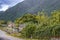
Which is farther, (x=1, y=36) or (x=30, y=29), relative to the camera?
(x=30, y=29)

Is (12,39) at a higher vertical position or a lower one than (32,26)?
lower

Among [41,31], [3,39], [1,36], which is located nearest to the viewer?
[3,39]

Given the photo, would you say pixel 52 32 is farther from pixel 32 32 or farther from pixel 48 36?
pixel 32 32

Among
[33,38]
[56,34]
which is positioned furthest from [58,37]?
[33,38]

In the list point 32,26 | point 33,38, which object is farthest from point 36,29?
point 33,38

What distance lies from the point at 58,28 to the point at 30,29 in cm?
97

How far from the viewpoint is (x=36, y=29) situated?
6574 millimetres

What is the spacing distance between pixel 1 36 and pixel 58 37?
159 cm

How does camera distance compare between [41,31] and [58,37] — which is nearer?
[58,37]

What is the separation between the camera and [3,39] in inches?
208

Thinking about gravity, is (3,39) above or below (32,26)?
below

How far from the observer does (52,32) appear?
5.93m

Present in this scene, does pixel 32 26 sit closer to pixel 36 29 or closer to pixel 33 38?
pixel 36 29

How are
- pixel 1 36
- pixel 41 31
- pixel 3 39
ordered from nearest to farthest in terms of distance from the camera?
1. pixel 3 39
2. pixel 1 36
3. pixel 41 31
